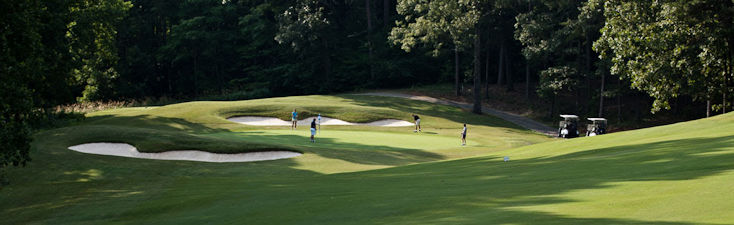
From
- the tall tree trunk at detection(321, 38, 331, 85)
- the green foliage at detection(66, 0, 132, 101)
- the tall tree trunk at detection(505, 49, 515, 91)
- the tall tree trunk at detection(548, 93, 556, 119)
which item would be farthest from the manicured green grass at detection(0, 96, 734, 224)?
the tall tree trunk at detection(321, 38, 331, 85)

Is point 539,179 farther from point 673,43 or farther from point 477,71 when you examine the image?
point 477,71

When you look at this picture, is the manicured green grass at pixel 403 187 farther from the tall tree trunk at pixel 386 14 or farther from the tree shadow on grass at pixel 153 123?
the tall tree trunk at pixel 386 14

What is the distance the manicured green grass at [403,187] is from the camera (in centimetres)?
950

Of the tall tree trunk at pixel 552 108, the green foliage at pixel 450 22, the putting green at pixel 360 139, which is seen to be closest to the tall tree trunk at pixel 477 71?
the green foliage at pixel 450 22

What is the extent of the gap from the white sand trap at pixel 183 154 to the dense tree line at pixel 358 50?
3.59 m

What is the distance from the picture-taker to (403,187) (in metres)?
15.0

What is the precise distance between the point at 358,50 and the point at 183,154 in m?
50.5

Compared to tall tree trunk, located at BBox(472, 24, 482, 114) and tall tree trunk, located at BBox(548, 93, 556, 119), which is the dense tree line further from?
tall tree trunk, located at BBox(548, 93, 556, 119)

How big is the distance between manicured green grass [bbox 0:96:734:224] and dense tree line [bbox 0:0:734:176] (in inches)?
105

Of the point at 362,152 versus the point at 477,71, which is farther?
the point at 477,71

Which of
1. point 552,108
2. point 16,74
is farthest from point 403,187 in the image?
point 552,108

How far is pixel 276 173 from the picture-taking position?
24.3 m

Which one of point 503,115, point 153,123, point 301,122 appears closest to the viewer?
point 153,123

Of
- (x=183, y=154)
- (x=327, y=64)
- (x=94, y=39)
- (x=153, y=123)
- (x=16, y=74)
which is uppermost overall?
(x=94, y=39)
